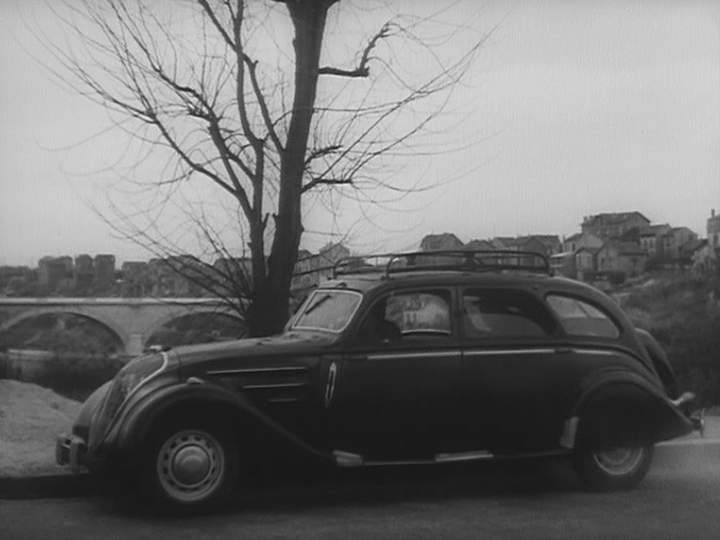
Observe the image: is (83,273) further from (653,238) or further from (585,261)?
(653,238)

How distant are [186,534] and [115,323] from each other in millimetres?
3151

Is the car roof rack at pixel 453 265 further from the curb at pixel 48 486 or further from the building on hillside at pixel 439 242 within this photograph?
the curb at pixel 48 486

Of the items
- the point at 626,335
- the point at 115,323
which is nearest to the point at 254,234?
the point at 115,323

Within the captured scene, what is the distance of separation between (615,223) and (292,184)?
265cm

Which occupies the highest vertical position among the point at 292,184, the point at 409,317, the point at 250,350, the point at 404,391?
the point at 292,184

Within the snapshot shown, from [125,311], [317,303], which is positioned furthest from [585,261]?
[125,311]

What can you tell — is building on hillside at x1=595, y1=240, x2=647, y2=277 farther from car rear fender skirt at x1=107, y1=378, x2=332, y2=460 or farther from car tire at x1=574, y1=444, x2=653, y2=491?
car rear fender skirt at x1=107, y1=378, x2=332, y2=460

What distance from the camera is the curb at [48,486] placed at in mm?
6777

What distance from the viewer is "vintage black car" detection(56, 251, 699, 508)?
6.21 meters

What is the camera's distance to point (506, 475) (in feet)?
24.9

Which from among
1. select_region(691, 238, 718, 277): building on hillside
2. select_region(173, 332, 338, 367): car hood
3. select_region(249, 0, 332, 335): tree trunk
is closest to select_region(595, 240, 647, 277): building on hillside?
Result: select_region(691, 238, 718, 277): building on hillside

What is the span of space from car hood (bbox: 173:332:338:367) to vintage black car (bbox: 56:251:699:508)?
0.01m

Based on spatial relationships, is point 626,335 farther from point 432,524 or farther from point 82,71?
point 82,71

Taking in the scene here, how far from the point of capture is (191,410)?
6203 mm
